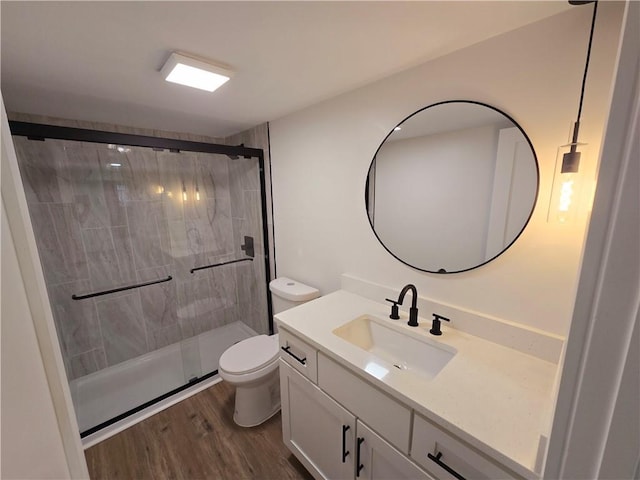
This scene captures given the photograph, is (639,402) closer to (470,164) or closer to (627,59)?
(627,59)

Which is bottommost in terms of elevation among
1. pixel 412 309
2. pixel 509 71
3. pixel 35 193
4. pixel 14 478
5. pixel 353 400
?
pixel 353 400

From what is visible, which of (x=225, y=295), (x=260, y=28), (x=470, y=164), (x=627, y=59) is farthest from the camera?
(x=225, y=295)

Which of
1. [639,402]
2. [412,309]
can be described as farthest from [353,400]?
[639,402]

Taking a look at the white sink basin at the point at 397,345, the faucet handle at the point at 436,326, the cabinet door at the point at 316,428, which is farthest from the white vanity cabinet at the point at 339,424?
the faucet handle at the point at 436,326

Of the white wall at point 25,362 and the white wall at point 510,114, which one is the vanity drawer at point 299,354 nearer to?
the white wall at point 510,114

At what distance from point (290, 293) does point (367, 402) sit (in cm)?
103

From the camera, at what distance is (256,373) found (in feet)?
5.55

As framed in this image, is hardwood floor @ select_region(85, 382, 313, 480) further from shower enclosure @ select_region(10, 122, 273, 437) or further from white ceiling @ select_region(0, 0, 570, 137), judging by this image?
white ceiling @ select_region(0, 0, 570, 137)

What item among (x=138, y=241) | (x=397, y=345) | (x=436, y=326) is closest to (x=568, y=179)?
(x=436, y=326)

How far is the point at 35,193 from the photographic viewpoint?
188cm

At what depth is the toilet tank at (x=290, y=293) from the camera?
1.91m

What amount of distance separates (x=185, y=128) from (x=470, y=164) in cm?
235

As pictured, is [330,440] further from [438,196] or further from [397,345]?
[438,196]

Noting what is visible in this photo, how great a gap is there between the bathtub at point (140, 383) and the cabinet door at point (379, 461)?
1587mm
